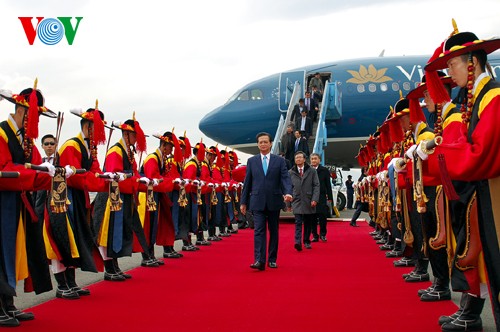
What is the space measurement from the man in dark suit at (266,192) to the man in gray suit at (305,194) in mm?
1964

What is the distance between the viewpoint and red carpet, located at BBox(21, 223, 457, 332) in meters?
4.28

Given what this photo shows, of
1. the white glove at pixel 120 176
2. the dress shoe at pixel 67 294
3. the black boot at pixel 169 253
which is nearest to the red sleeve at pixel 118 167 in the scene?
the white glove at pixel 120 176

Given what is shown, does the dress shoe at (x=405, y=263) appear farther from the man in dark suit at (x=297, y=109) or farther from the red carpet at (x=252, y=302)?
the man in dark suit at (x=297, y=109)

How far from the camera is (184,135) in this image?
9.65m

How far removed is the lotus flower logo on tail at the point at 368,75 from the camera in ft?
67.2

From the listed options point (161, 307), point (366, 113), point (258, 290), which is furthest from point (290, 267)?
point (366, 113)

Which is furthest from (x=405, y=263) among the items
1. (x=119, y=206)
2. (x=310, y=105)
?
(x=310, y=105)

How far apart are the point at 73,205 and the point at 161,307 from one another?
1348 millimetres

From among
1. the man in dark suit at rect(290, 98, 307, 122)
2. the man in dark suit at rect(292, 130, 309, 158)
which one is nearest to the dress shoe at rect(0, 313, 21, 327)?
the man in dark suit at rect(292, 130, 309, 158)

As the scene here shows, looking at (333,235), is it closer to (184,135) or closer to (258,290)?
(184,135)

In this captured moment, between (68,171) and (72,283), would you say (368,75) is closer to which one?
(72,283)

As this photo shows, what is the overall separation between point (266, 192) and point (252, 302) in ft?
8.65

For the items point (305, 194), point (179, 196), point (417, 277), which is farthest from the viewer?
point (305, 194)

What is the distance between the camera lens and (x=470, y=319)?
3912 mm
